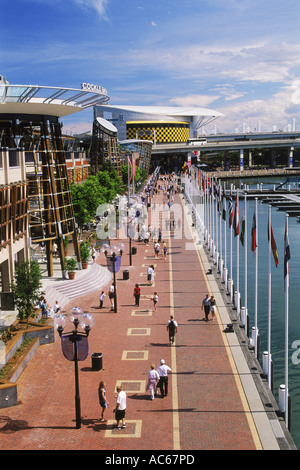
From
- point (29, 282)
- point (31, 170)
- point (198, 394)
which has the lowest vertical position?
point (198, 394)

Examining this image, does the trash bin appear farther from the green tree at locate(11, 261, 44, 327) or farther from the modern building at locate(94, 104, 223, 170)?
the modern building at locate(94, 104, 223, 170)

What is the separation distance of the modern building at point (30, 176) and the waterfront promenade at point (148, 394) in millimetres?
5679

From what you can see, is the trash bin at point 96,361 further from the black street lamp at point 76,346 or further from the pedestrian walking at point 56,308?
the pedestrian walking at point 56,308

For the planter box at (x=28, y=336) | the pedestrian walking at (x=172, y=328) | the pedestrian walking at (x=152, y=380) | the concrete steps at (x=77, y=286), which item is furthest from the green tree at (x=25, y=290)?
the pedestrian walking at (x=152, y=380)

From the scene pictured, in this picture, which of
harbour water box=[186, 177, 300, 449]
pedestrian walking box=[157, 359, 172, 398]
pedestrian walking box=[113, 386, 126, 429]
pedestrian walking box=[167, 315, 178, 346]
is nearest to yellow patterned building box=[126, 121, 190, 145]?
harbour water box=[186, 177, 300, 449]

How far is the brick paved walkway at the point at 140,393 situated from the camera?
50.5ft

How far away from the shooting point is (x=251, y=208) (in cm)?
9425

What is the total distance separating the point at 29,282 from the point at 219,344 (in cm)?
926

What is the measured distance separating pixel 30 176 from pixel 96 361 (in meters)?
20.9

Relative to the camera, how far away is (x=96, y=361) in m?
20.6

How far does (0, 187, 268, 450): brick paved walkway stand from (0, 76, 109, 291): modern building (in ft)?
20.9

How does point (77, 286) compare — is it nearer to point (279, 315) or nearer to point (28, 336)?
point (28, 336)

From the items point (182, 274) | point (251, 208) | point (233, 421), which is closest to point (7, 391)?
point (233, 421)

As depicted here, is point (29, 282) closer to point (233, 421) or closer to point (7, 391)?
point (7, 391)
